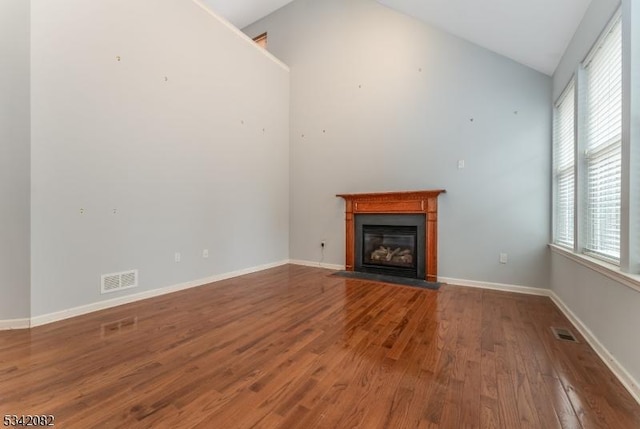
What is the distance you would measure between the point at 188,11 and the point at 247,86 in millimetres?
1201

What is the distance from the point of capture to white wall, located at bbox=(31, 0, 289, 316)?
2.54 m

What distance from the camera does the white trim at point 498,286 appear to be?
346cm

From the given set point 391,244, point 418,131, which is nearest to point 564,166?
point 418,131

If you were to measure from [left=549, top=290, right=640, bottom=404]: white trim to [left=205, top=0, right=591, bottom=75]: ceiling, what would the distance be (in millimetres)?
2620

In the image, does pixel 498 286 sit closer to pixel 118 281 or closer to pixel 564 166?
pixel 564 166

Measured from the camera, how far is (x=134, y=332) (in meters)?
2.31

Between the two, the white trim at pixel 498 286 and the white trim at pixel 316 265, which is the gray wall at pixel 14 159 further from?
the white trim at pixel 498 286

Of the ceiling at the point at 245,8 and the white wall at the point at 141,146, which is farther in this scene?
the ceiling at the point at 245,8

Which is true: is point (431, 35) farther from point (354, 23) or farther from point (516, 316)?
point (516, 316)

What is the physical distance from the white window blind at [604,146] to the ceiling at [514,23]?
18.7 inches

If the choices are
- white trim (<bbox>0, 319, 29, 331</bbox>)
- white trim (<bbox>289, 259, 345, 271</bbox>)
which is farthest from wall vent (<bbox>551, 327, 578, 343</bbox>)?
white trim (<bbox>0, 319, 29, 331</bbox>)

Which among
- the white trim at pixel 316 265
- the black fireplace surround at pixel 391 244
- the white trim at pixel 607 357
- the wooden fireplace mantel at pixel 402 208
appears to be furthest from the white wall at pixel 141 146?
the white trim at pixel 607 357

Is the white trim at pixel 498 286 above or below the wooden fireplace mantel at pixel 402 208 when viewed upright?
below

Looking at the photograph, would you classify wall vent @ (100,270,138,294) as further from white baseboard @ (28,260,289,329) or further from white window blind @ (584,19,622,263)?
white window blind @ (584,19,622,263)
